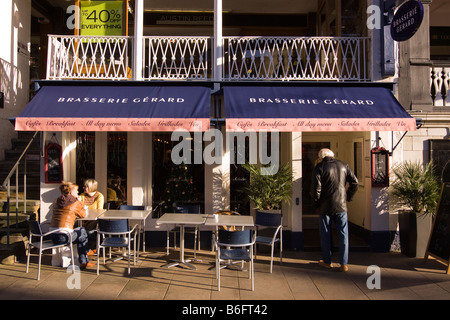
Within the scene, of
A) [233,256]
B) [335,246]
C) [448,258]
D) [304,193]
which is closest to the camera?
[233,256]

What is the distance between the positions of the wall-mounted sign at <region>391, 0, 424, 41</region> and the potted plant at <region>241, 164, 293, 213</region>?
10.9 ft

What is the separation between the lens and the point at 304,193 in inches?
412

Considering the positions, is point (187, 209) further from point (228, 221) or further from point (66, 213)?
point (66, 213)

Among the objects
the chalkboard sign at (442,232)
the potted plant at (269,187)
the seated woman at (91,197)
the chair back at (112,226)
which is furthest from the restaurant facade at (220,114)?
the chair back at (112,226)

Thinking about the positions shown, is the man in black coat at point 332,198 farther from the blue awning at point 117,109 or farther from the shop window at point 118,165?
the shop window at point 118,165

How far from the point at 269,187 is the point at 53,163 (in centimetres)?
438

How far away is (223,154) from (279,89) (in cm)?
181

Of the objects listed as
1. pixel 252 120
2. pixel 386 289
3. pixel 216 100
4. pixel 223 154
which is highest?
pixel 216 100

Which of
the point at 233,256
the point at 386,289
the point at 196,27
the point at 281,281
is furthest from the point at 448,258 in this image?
the point at 196,27

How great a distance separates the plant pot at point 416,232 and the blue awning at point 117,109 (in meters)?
4.31

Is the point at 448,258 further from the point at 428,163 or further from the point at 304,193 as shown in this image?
the point at 304,193

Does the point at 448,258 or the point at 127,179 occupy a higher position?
the point at 127,179

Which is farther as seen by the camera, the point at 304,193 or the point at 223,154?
the point at 304,193

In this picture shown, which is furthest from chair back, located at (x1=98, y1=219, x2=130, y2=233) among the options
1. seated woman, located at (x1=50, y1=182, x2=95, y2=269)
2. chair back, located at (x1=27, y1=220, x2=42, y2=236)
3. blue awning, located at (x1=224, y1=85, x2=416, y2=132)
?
blue awning, located at (x1=224, y1=85, x2=416, y2=132)
